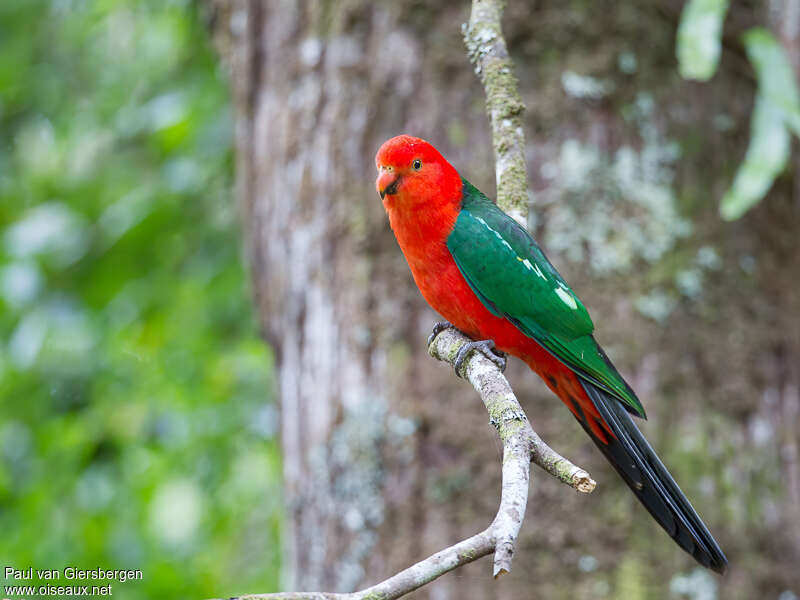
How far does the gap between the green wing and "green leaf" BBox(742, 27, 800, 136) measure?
4.49 ft

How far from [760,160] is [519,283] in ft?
4.05

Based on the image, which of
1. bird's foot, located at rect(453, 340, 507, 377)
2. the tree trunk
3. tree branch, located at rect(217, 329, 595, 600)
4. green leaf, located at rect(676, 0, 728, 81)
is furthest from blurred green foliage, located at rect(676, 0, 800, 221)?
tree branch, located at rect(217, 329, 595, 600)

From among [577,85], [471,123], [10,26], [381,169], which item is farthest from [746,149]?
[10,26]

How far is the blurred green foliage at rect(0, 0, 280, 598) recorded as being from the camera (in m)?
3.96

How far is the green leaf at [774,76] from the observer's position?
3.24 meters

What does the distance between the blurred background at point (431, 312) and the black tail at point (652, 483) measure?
0.79 meters

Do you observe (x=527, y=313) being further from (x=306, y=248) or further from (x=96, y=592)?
(x=96, y=592)

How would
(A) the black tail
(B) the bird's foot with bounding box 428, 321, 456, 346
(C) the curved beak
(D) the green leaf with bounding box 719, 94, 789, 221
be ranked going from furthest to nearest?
(D) the green leaf with bounding box 719, 94, 789, 221
(B) the bird's foot with bounding box 428, 321, 456, 346
(C) the curved beak
(A) the black tail

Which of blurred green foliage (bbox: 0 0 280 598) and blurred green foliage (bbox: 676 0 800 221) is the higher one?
blurred green foliage (bbox: 676 0 800 221)

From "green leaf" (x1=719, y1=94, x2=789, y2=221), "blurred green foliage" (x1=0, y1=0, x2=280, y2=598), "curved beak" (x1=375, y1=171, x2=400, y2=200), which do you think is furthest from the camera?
"blurred green foliage" (x1=0, y1=0, x2=280, y2=598)

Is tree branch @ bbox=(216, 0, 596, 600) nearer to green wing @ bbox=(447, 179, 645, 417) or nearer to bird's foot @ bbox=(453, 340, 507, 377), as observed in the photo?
bird's foot @ bbox=(453, 340, 507, 377)

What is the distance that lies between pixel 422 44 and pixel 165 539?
2629mm

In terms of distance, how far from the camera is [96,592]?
3496 millimetres

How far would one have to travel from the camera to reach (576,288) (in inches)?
129
